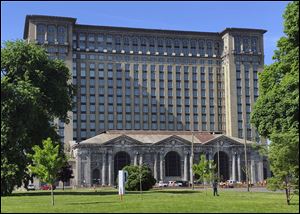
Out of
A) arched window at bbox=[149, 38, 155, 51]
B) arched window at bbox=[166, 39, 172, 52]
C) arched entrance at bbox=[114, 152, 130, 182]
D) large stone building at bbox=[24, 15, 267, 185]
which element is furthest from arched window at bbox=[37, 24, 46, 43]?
arched entrance at bbox=[114, 152, 130, 182]

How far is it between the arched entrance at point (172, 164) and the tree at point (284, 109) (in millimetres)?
81718

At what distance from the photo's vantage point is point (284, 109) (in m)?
46.6

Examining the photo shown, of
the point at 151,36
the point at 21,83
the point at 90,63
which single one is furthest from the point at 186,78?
the point at 21,83

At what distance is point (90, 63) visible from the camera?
167m

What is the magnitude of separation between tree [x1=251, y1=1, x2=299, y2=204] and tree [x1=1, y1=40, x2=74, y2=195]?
23639 millimetres

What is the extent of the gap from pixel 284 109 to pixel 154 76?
4943 inches

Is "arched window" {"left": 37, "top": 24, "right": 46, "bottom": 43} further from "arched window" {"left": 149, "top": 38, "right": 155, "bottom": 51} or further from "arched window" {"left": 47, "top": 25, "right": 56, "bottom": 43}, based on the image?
"arched window" {"left": 149, "top": 38, "right": 155, "bottom": 51}

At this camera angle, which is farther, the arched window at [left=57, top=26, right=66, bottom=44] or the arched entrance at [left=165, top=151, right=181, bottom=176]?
the arched window at [left=57, top=26, right=66, bottom=44]

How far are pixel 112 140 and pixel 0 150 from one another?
8324 cm

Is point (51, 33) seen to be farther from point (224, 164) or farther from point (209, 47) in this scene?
point (224, 164)

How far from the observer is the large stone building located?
16325 centimetres

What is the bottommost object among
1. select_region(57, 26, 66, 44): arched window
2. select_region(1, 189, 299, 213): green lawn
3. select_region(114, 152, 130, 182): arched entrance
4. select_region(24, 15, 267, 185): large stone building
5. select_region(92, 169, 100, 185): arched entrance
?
select_region(92, 169, 100, 185): arched entrance

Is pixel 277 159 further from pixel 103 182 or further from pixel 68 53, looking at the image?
pixel 68 53

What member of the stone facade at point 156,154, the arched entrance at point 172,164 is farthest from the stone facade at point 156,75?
the arched entrance at point 172,164
